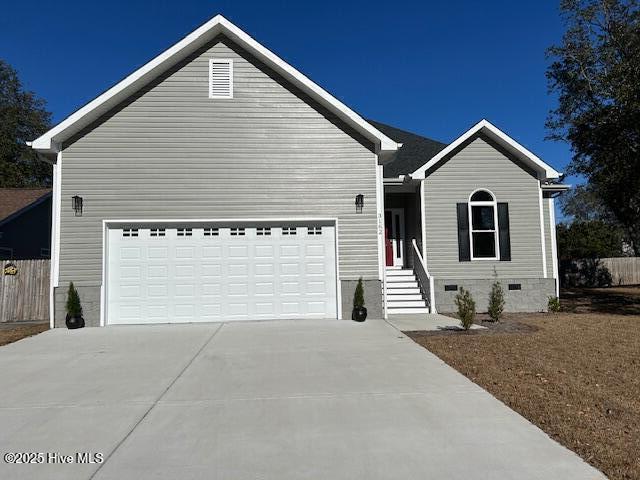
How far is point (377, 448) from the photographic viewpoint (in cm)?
373

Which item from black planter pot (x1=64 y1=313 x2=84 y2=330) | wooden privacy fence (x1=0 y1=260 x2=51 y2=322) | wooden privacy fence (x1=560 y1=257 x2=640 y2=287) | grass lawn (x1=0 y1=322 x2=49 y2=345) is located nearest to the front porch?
black planter pot (x1=64 y1=313 x2=84 y2=330)

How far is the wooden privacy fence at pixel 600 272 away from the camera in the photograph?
27.6 m

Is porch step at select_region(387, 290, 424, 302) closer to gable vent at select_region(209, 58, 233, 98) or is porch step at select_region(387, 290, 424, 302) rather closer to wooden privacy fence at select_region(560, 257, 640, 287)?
gable vent at select_region(209, 58, 233, 98)

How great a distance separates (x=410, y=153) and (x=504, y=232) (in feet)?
12.9

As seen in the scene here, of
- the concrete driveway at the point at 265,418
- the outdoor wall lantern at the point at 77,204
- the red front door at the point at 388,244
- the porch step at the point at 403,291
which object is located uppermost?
the outdoor wall lantern at the point at 77,204

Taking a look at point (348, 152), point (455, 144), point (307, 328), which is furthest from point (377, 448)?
point (455, 144)

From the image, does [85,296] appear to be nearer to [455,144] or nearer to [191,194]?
[191,194]

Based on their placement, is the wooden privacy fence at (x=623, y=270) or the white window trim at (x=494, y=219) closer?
the white window trim at (x=494, y=219)

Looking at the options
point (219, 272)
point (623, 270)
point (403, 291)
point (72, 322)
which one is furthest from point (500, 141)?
point (623, 270)

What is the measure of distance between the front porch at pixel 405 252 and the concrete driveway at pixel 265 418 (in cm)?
537

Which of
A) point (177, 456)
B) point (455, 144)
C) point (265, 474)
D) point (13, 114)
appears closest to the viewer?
point (265, 474)

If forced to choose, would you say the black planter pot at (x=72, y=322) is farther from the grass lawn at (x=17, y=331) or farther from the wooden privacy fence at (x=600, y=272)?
the wooden privacy fence at (x=600, y=272)

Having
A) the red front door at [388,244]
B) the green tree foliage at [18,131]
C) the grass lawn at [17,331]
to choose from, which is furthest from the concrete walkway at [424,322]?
the green tree foliage at [18,131]

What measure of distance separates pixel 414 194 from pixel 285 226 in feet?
16.0
